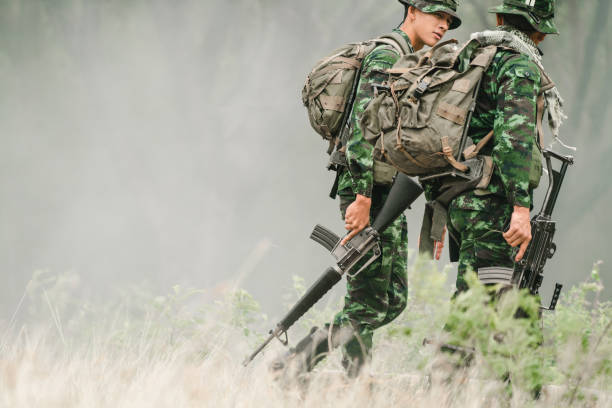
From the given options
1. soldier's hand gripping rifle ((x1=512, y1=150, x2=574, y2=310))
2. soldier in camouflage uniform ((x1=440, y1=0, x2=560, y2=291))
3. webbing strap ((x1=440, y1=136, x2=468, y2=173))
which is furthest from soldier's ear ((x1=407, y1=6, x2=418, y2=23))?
soldier's hand gripping rifle ((x1=512, y1=150, x2=574, y2=310))

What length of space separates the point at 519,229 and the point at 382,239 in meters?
0.59

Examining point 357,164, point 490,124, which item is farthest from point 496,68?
point 357,164

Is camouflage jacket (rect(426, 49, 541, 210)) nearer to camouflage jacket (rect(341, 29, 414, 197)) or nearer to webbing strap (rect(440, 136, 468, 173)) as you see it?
webbing strap (rect(440, 136, 468, 173))

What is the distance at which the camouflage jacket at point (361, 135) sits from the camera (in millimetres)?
2559

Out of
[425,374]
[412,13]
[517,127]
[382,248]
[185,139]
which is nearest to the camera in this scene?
[425,374]

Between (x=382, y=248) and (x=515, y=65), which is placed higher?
(x=515, y=65)

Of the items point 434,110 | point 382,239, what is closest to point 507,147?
point 434,110

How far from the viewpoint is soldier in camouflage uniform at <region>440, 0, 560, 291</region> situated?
2.23m

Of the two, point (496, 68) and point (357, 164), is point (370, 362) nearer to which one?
point (357, 164)

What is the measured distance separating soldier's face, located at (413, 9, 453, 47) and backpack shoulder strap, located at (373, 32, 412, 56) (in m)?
0.10

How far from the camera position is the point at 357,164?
2568 millimetres

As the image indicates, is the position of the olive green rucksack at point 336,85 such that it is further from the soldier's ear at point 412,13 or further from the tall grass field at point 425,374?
the tall grass field at point 425,374

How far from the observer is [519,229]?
2.24m

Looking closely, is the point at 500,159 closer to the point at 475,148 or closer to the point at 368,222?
the point at 475,148
